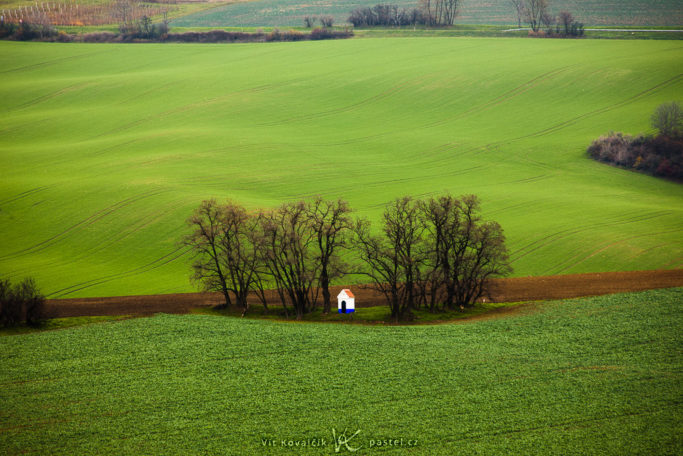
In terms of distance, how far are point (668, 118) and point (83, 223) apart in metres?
59.4

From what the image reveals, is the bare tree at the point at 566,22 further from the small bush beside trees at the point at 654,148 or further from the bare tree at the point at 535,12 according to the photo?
the small bush beside trees at the point at 654,148

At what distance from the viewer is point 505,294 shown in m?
41.0

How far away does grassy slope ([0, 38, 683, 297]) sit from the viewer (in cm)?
4894

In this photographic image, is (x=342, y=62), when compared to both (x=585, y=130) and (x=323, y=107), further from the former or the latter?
(x=585, y=130)

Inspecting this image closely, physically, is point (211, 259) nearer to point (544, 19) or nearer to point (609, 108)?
point (609, 108)

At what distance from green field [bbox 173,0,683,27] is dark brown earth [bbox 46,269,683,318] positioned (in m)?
78.6

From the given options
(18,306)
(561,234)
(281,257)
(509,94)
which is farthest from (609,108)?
(18,306)

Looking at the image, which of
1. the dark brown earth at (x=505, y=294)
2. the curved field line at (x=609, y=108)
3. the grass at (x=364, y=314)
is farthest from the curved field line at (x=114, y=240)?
the curved field line at (x=609, y=108)

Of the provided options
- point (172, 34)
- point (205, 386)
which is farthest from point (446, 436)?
point (172, 34)

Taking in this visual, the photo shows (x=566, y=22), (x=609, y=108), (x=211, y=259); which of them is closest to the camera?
(x=211, y=259)

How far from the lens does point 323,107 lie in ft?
→ 265

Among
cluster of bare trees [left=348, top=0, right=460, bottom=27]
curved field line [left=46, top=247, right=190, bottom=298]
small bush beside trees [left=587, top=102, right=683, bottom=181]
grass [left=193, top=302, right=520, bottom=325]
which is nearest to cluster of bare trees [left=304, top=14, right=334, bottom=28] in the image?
cluster of bare trees [left=348, top=0, right=460, bottom=27]

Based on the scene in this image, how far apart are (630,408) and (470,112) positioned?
6141 cm

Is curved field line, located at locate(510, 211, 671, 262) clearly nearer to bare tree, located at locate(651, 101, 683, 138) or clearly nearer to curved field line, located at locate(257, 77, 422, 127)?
bare tree, located at locate(651, 101, 683, 138)
